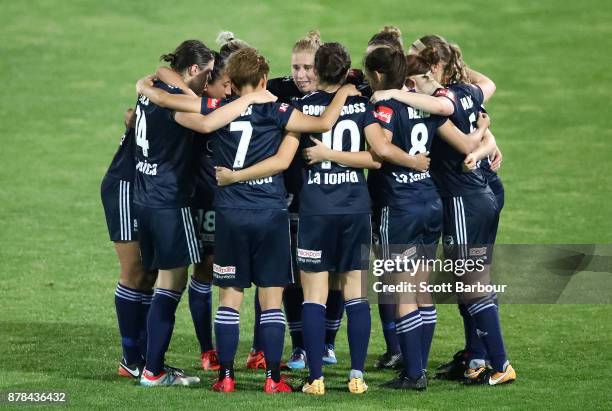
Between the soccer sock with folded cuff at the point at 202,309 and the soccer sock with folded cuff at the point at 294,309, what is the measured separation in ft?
1.99

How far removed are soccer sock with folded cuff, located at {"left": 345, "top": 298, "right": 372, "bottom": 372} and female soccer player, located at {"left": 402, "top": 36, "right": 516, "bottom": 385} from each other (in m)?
0.82

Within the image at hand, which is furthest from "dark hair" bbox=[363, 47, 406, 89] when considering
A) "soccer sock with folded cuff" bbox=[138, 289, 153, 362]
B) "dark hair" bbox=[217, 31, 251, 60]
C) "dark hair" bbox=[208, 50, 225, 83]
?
"soccer sock with folded cuff" bbox=[138, 289, 153, 362]

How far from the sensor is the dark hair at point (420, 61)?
28.1ft

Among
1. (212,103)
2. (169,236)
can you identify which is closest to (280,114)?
(212,103)

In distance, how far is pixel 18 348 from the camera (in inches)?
382

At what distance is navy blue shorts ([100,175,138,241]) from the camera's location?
29.1ft

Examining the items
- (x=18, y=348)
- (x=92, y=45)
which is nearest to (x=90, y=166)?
(x=92, y=45)

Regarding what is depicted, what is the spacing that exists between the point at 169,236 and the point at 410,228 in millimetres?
1595

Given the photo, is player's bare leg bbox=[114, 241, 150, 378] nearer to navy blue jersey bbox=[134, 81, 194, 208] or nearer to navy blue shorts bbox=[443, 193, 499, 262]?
navy blue jersey bbox=[134, 81, 194, 208]

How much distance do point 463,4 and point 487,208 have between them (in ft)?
49.0

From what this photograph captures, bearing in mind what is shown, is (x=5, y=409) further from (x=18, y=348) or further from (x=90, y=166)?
(x=90, y=166)

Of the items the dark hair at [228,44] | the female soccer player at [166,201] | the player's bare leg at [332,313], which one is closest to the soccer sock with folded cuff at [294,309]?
the player's bare leg at [332,313]

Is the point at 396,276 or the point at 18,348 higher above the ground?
the point at 396,276

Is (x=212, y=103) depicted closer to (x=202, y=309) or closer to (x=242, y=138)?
(x=242, y=138)
